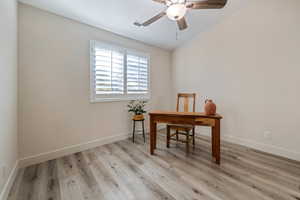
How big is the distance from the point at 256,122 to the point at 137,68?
9.20 ft

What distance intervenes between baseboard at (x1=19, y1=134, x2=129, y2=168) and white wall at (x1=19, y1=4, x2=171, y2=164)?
0.05 m

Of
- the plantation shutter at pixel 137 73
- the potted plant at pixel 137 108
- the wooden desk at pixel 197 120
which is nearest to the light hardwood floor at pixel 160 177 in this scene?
the wooden desk at pixel 197 120

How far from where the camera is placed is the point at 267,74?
2.62 m

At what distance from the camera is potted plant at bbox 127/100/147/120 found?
325 centimetres

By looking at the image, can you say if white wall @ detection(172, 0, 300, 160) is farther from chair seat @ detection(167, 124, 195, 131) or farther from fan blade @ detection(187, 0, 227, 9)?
fan blade @ detection(187, 0, 227, 9)

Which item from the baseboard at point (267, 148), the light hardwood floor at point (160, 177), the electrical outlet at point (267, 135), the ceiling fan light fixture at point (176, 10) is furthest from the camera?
the electrical outlet at point (267, 135)

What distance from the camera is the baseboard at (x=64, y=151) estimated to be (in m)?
2.17

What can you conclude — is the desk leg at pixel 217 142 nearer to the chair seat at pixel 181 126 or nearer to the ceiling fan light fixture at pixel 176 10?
Answer: the chair seat at pixel 181 126

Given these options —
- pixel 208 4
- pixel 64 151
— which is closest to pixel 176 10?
pixel 208 4

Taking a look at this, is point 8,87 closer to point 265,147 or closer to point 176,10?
point 176,10

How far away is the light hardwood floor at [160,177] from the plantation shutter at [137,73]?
62.4 inches

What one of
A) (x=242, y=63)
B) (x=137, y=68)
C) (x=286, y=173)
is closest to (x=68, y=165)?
(x=137, y=68)

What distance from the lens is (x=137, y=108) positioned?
3426 mm

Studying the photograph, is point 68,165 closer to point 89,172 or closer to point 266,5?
point 89,172
